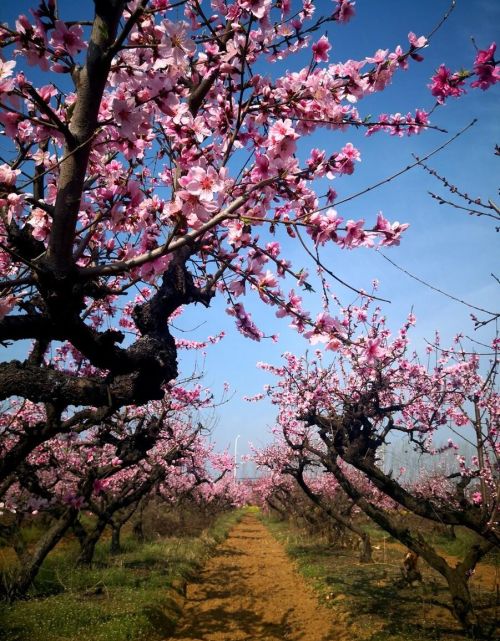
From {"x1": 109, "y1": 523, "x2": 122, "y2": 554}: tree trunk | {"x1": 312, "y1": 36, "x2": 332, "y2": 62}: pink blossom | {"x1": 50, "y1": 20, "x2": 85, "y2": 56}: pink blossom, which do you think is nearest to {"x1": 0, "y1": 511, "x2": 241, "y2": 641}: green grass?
{"x1": 109, "y1": 523, "x2": 122, "y2": 554}: tree trunk

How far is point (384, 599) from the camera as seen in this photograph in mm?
8344

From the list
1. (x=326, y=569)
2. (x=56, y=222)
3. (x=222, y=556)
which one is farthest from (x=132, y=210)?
(x=222, y=556)

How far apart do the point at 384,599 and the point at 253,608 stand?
2871 mm

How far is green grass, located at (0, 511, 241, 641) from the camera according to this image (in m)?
5.90

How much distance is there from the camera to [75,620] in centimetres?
638

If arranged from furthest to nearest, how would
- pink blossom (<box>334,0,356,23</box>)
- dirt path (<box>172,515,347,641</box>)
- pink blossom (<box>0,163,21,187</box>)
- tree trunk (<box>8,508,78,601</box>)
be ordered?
tree trunk (<box>8,508,78,601</box>) < dirt path (<box>172,515,347,641</box>) < pink blossom (<box>334,0,356,23</box>) < pink blossom (<box>0,163,21,187</box>)

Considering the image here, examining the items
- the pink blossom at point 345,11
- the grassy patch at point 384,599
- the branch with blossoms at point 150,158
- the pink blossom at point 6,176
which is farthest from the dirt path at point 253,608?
the pink blossom at point 345,11

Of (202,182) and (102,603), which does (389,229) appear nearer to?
(202,182)

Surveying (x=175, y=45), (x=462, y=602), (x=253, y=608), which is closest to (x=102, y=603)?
(x=253, y=608)

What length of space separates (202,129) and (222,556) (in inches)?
698

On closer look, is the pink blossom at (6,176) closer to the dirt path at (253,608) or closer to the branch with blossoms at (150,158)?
the branch with blossoms at (150,158)

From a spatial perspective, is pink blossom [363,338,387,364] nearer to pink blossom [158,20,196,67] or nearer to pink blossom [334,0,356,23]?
pink blossom [158,20,196,67]

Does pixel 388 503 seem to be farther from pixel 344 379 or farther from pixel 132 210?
pixel 132 210

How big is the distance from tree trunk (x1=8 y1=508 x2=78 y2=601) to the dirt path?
10.2ft
